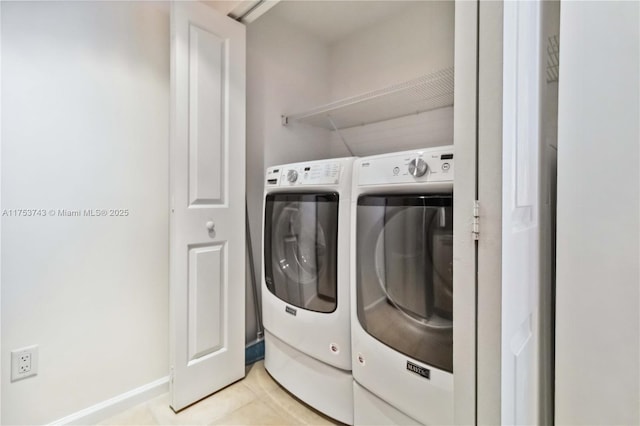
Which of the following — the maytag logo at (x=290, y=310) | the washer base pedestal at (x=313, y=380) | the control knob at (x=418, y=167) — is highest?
the control knob at (x=418, y=167)

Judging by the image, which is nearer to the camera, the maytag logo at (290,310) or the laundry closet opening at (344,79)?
the maytag logo at (290,310)

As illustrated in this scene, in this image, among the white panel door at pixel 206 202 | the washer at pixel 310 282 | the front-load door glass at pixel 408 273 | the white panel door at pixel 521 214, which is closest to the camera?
the white panel door at pixel 521 214

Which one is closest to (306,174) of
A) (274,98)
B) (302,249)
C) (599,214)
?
(302,249)

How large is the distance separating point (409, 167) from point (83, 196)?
1461 millimetres

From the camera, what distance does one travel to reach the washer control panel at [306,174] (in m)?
1.39

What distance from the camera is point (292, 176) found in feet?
5.14

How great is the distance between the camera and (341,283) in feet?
4.33

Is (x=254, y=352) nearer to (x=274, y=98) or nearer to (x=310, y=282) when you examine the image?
(x=310, y=282)

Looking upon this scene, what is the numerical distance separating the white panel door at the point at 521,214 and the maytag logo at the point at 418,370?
0.33 metres

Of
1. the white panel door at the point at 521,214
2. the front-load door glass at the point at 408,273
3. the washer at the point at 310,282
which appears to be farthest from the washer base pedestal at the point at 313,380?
the white panel door at the point at 521,214

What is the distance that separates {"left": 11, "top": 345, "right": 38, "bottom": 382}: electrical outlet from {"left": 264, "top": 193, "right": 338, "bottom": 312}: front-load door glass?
105 centimetres

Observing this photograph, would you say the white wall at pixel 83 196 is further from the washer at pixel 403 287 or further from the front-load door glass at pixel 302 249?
the washer at pixel 403 287

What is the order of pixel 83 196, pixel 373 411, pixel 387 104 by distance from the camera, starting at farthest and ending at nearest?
pixel 387 104 → pixel 83 196 → pixel 373 411

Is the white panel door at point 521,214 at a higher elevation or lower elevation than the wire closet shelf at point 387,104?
lower
